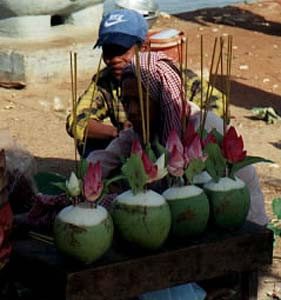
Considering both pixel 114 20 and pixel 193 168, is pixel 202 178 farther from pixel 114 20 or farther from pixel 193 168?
pixel 114 20

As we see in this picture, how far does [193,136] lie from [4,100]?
496 cm

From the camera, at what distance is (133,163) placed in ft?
9.82

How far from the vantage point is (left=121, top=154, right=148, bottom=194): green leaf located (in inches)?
117

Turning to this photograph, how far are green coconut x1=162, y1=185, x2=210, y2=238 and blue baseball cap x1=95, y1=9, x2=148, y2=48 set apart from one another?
142 cm

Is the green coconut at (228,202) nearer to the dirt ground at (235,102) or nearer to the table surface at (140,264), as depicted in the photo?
the table surface at (140,264)

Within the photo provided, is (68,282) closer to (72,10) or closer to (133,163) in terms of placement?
→ (133,163)

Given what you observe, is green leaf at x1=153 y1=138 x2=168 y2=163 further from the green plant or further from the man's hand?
the green plant

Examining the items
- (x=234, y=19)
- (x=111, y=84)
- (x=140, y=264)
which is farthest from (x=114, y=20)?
(x=234, y=19)

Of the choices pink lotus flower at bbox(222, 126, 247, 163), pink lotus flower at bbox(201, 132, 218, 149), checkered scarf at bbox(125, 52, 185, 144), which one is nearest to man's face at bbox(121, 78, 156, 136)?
checkered scarf at bbox(125, 52, 185, 144)

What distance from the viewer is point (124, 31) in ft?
14.3

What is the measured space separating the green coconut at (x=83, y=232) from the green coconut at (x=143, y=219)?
8cm

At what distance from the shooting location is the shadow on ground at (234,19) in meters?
12.3

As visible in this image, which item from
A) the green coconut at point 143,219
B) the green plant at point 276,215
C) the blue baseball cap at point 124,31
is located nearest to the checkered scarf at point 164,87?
the green coconut at point 143,219

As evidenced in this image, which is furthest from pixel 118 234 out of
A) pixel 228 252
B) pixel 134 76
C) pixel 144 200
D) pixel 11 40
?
pixel 11 40
